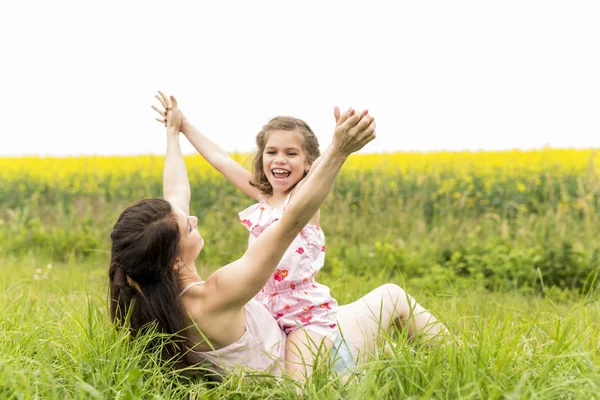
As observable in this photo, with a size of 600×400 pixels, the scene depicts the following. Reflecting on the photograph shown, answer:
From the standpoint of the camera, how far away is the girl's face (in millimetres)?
3314

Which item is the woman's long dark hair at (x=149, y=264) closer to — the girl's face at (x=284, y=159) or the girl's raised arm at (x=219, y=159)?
the girl's face at (x=284, y=159)

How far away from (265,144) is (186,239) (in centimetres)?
97

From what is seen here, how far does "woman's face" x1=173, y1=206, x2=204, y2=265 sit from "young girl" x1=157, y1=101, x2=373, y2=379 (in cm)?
50

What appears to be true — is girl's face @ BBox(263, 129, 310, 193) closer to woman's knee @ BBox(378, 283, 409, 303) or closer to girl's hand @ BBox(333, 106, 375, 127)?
woman's knee @ BBox(378, 283, 409, 303)

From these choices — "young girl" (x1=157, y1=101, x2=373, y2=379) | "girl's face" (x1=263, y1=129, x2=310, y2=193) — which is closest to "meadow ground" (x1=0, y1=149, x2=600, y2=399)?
"young girl" (x1=157, y1=101, x2=373, y2=379)

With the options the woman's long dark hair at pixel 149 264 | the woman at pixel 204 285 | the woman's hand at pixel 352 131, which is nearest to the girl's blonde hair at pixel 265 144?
the woman at pixel 204 285

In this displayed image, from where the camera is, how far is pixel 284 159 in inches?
130

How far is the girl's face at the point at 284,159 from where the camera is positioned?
3.31 metres

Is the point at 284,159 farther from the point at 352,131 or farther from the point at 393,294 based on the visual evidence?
the point at 352,131

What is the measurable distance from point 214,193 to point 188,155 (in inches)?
145

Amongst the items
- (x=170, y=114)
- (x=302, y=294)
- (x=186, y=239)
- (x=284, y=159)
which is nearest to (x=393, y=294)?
(x=302, y=294)

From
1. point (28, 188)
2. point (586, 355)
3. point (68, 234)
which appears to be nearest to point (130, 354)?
point (586, 355)

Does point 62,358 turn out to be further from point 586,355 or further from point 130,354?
point 586,355

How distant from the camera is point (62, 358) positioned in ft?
9.31
